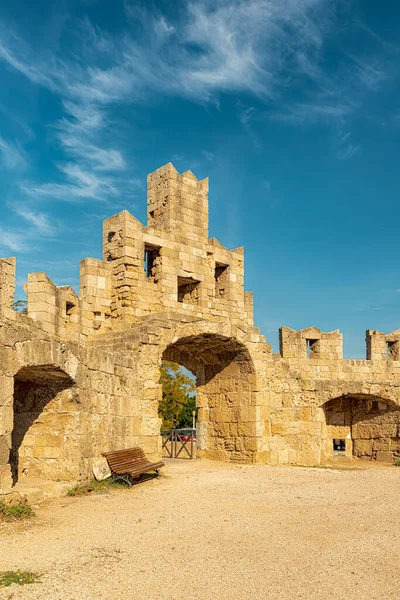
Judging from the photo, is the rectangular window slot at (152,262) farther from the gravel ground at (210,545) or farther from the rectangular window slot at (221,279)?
the gravel ground at (210,545)

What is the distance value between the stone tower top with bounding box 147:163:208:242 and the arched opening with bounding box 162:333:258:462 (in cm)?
303

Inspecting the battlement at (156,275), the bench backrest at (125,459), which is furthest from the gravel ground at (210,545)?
the battlement at (156,275)

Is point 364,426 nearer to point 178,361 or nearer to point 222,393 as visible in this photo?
point 222,393

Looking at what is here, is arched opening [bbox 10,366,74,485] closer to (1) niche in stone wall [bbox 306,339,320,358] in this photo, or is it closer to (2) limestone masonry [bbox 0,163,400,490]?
(2) limestone masonry [bbox 0,163,400,490]

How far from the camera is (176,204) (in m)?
15.6

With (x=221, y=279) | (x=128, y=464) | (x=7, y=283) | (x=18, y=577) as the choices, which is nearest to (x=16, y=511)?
(x=18, y=577)

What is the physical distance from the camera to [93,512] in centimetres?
708

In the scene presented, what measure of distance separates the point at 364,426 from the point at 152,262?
25.9 feet

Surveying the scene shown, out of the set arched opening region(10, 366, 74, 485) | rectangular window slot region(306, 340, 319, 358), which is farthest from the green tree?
arched opening region(10, 366, 74, 485)

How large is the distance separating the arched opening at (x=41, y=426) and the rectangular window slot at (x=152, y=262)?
20.7 feet

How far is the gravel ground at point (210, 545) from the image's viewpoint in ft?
14.4

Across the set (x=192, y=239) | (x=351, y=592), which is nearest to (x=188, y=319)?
(x=192, y=239)

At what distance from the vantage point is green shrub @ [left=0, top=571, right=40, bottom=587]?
4.30m

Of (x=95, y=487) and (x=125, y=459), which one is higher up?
(x=125, y=459)
